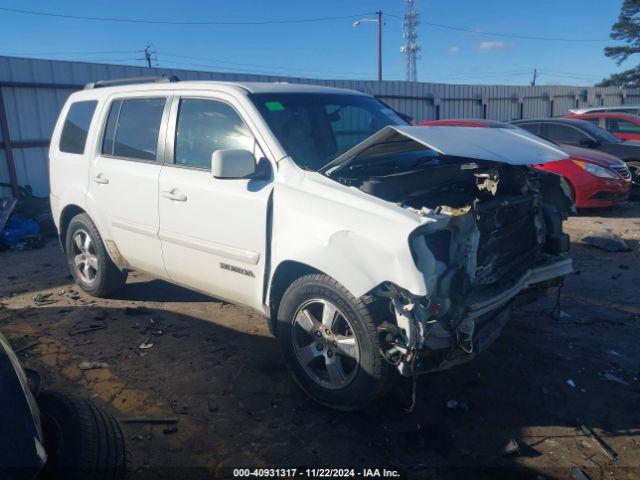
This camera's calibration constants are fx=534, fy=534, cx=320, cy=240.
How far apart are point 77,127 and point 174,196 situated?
204cm

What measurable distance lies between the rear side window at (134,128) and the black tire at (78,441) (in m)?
2.48

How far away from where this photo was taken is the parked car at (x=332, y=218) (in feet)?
9.92

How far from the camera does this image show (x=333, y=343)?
3320 mm

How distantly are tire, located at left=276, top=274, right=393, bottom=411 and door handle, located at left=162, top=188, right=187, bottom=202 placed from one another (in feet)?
4.01

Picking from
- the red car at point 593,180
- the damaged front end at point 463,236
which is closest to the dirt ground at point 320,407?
the damaged front end at point 463,236

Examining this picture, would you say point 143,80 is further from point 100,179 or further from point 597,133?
point 597,133

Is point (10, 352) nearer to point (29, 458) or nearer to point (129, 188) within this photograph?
point (29, 458)

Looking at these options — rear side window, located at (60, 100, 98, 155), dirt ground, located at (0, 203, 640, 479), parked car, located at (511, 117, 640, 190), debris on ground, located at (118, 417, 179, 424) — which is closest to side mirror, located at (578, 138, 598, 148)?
parked car, located at (511, 117, 640, 190)

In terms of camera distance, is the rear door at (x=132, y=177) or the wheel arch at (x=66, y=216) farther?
the wheel arch at (x=66, y=216)

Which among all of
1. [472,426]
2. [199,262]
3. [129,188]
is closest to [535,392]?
[472,426]

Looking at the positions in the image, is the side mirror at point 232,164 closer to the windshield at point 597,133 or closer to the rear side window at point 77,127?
the rear side window at point 77,127

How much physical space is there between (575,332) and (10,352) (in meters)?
4.22

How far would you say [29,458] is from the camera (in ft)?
6.46

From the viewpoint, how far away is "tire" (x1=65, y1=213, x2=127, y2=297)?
5266mm
